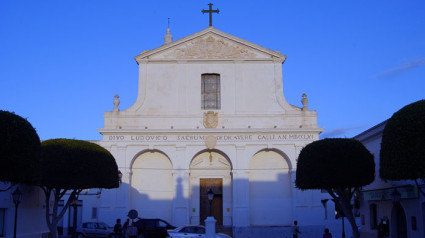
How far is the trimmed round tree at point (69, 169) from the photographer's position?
70.7 ft

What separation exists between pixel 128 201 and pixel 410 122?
64.4ft

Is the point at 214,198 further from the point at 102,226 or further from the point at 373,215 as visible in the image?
the point at 373,215

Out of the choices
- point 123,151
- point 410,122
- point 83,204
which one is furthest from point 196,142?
A: point 410,122

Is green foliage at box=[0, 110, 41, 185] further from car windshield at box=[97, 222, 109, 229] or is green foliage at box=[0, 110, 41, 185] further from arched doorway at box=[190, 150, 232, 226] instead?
arched doorway at box=[190, 150, 232, 226]

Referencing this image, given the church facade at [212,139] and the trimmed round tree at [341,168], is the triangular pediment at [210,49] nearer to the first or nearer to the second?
the church facade at [212,139]

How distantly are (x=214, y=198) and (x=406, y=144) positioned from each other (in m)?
17.6

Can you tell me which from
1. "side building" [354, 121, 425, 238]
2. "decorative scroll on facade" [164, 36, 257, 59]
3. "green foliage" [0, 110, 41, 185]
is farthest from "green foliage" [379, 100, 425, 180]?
"decorative scroll on facade" [164, 36, 257, 59]

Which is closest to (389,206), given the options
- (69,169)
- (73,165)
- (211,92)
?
(211,92)

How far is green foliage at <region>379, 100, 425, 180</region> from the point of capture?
16703 mm

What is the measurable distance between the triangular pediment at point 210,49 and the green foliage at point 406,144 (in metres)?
16.3

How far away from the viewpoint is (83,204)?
106ft

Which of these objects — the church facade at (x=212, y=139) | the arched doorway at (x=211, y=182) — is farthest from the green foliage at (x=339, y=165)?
the arched doorway at (x=211, y=182)

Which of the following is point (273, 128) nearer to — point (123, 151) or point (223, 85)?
point (223, 85)

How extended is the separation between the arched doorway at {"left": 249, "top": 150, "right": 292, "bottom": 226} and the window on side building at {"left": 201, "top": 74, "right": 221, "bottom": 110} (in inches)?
174
